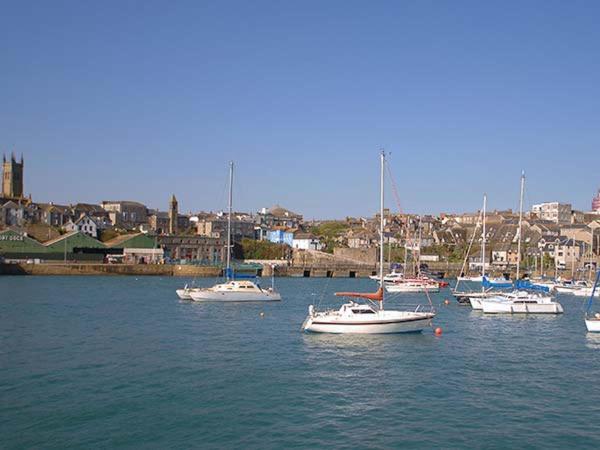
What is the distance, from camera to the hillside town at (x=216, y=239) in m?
110

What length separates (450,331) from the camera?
3897 centimetres

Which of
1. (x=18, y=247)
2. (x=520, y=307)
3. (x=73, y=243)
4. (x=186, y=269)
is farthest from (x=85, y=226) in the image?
(x=520, y=307)

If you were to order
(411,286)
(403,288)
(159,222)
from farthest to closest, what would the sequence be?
(159,222)
(411,286)
(403,288)

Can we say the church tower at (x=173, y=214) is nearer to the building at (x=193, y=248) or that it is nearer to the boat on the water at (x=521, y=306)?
the building at (x=193, y=248)

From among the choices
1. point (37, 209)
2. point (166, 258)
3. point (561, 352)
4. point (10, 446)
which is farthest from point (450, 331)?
point (37, 209)

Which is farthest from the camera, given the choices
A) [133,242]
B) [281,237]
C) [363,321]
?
[281,237]

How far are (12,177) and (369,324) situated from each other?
154 m

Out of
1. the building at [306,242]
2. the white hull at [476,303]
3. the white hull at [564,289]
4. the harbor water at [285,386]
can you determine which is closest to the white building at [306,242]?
the building at [306,242]

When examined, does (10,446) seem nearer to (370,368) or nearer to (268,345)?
(370,368)

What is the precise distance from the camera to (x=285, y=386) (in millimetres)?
23594

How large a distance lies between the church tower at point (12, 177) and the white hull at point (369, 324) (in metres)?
150

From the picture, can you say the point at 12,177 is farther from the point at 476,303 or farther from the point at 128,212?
the point at 476,303

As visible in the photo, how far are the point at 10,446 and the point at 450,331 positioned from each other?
90.5ft

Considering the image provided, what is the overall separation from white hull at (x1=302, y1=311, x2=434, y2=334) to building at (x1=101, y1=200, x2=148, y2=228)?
442 feet
